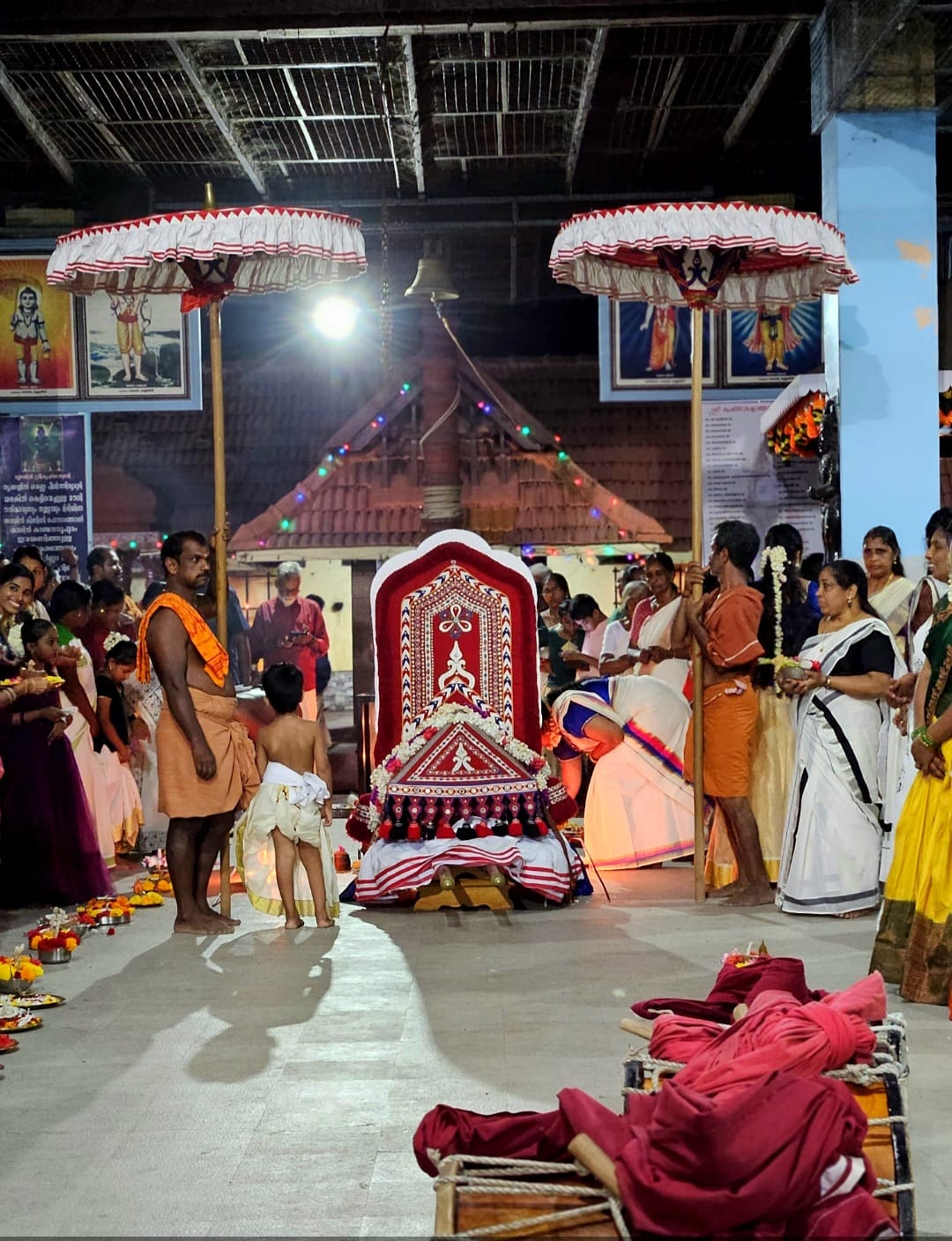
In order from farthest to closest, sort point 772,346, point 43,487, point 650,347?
point 43,487 < point 650,347 < point 772,346

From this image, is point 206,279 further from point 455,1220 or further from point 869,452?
point 455,1220

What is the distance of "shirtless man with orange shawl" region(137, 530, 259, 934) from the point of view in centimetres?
650

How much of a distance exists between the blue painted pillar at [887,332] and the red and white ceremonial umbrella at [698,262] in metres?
1.03

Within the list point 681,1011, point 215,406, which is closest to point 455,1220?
point 681,1011

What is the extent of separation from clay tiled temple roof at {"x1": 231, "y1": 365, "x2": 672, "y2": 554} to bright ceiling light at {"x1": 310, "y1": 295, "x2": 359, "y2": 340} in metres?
1.49

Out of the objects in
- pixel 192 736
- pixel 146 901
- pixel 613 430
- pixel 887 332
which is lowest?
pixel 146 901

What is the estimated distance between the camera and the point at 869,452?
8906 millimetres

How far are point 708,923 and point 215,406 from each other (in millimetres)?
3184

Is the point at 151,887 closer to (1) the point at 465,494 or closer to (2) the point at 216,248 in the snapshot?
(2) the point at 216,248

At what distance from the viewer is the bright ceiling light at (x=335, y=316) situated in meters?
16.3

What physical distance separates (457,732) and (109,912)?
1754 mm

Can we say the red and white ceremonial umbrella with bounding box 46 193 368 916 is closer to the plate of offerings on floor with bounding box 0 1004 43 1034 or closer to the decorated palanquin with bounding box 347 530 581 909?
the decorated palanquin with bounding box 347 530 581 909

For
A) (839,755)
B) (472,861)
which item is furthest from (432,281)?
(839,755)

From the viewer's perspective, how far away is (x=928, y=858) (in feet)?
17.0
